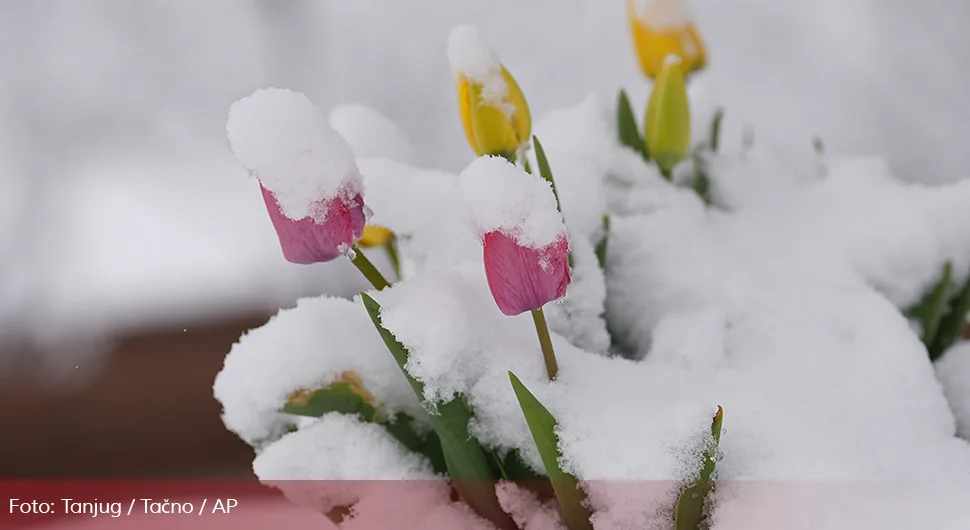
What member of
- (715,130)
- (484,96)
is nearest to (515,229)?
(484,96)

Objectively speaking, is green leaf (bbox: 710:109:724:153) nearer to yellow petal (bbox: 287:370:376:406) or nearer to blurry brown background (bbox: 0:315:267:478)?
yellow petal (bbox: 287:370:376:406)

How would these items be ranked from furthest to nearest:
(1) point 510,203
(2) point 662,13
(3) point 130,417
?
(3) point 130,417 → (2) point 662,13 → (1) point 510,203

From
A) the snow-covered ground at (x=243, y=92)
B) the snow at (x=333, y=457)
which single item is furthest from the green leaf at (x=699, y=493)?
the snow-covered ground at (x=243, y=92)

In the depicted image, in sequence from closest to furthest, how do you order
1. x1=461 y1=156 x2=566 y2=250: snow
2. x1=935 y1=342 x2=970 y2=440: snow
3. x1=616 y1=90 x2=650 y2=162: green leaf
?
x1=461 y1=156 x2=566 y2=250: snow
x1=935 y1=342 x2=970 y2=440: snow
x1=616 y1=90 x2=650 y2=162: green leaf

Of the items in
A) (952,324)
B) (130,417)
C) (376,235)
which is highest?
(376,235)

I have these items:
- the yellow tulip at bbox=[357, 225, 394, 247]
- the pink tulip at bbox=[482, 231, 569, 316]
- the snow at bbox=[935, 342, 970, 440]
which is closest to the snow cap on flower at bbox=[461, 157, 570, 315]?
the pink tulip at bbox=[482, 231, 569, 316]

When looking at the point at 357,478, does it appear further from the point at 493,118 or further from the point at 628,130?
the point at 628,130
